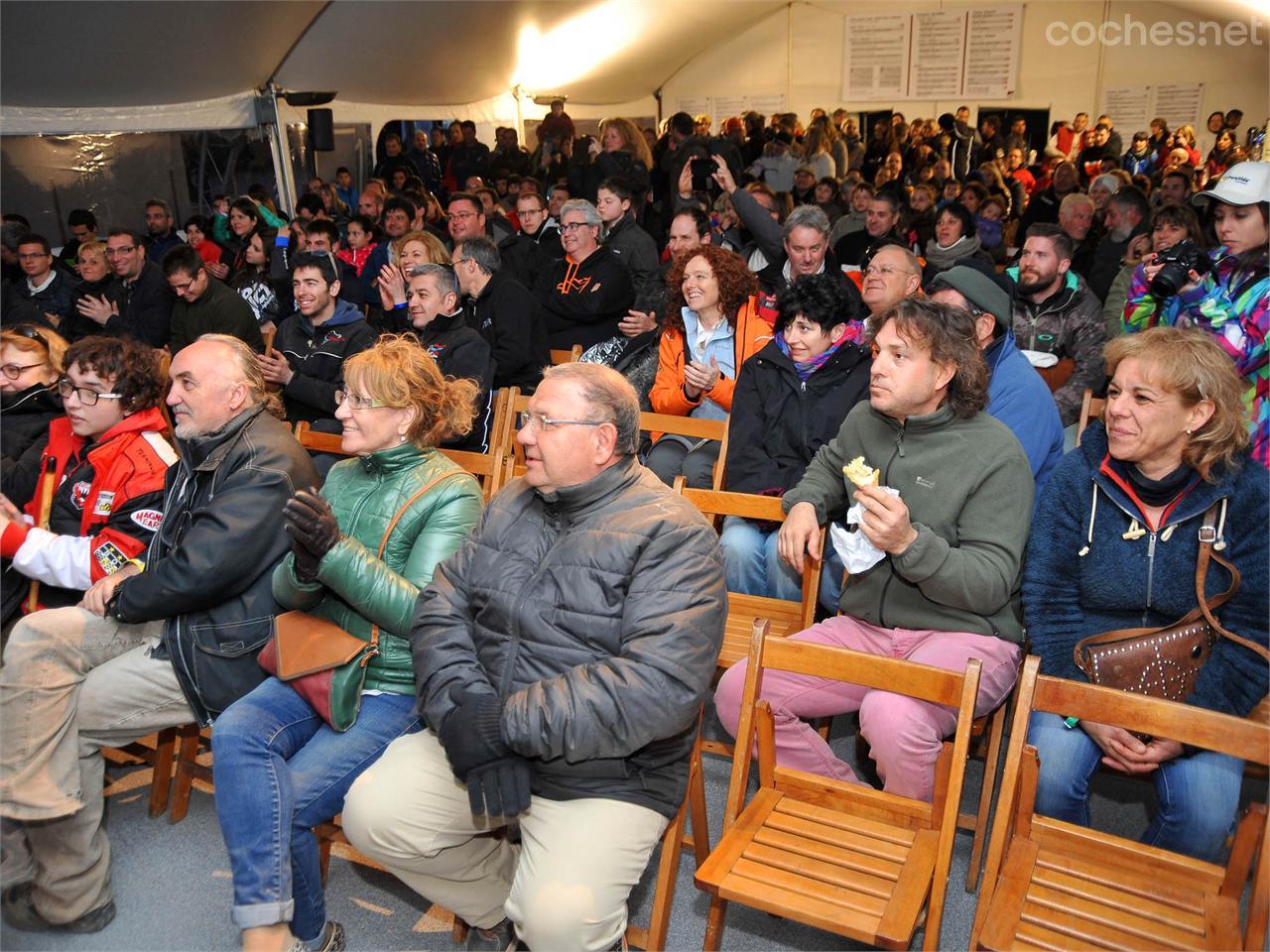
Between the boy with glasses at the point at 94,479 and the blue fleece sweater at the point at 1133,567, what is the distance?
2.33m

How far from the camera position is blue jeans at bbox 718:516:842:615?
315 centimetres

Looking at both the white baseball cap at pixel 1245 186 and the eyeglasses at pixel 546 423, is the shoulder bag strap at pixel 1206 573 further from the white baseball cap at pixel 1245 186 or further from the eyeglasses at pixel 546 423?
the white baseball cap at pixel 1245 186

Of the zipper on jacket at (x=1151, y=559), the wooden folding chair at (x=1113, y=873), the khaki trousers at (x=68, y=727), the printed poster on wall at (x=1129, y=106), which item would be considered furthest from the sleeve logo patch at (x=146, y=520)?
the printed poster on wall at (x=1129, y=106)

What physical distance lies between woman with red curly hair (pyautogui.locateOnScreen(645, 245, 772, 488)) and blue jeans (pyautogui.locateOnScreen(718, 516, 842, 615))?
1.85ft

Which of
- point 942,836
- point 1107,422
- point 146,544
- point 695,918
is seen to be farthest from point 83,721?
point 1107,422

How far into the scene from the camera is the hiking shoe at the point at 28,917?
2.46 meters

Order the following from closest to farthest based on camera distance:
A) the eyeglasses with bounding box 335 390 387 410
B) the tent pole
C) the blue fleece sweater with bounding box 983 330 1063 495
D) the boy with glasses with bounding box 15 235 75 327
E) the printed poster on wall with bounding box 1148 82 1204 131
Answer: the eyeglasses with bounding box 335 390 387 410
the blue fleece sweater with bounding box 983 330 1063 495
the boy with glasses with bounding box 15 235 75 327
the tent pole
the printed poster on wall with bounding box 1148 82 1204 131

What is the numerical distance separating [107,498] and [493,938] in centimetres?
157

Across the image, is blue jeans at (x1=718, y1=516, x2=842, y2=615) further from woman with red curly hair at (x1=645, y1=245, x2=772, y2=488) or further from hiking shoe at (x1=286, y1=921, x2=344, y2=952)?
hiking shoe at (x1=286, y1=921, x2=344, y2=952)

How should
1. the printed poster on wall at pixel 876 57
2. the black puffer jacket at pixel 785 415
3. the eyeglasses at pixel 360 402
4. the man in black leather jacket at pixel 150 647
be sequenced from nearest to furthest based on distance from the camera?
the man in black leather jacket at pixel 150 647 → the eyeglasses at pixel 360 402 → the black puffer jacket at pixel 785 415 → the printed poster on wall at pixel 876 57

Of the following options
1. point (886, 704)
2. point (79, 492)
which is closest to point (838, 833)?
point (886, 704)

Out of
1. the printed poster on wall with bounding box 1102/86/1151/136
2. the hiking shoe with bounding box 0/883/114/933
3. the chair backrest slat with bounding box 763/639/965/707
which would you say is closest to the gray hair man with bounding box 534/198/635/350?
the chair backrest slat with bounding box 763/639/965/707

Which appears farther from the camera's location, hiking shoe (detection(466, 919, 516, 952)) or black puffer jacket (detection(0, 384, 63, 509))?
black puffer jacket (detection(0, 384, 63, 509))

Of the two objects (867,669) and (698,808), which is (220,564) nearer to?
(698,808)
